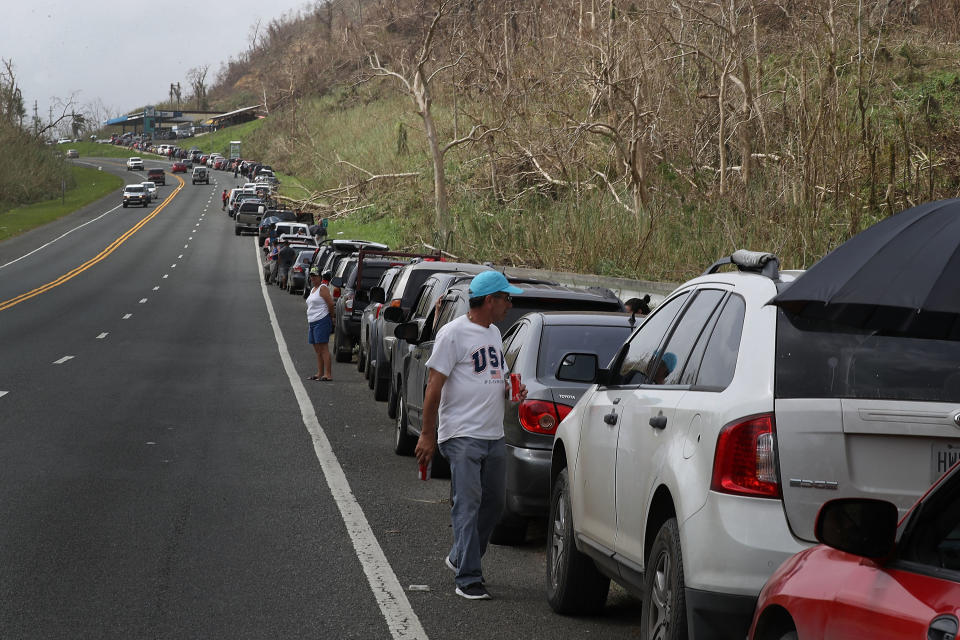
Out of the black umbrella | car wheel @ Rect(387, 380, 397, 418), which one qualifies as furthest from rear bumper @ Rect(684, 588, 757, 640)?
car wheel @ Rect(387, 380, 397, 418)

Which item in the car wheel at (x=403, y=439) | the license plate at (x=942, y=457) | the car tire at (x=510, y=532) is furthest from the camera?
the car wheel at (x=403, y=439)

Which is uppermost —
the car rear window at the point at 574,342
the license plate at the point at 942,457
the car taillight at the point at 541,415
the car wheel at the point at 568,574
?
the license plate at the point at 942,457

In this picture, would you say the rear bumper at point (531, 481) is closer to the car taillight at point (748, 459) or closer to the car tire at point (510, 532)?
the car tire at point (510, 532)

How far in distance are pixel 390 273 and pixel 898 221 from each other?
15.4 m

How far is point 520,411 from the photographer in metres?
8.29

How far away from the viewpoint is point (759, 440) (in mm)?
4312

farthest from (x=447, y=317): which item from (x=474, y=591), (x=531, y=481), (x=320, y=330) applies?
(x=320, y=330)

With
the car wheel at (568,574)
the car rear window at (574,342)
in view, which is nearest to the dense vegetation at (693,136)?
the car rear window at (574,342)

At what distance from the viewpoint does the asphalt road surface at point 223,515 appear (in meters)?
6.63

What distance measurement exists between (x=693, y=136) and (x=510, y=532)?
21.0 metres

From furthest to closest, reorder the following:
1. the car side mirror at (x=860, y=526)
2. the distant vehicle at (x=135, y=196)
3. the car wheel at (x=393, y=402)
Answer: the distant vehicle at (x=135, y=196), the car wheel at (x=393, y=402), the car side mirror at (x=860, y=526)

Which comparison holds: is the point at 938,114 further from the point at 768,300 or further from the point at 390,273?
the point at 768,300

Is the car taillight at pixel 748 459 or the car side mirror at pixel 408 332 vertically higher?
the car taillight at pixel 748 459

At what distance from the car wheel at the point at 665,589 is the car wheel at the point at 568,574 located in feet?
4.50
